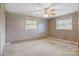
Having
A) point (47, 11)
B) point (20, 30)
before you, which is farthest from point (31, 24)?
point (47, 11)

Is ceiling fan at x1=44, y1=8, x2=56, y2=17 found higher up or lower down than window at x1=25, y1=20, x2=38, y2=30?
higher up

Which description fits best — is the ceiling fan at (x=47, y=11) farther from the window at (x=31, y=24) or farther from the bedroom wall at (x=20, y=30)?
the window at (x=31, y=24)

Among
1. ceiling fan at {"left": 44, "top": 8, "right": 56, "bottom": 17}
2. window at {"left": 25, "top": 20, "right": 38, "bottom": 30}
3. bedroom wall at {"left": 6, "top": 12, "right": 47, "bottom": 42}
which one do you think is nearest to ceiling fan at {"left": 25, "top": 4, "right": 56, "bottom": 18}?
ceiling fan at {"left": 44, "top": 8, "right": 56, "bottom": 17}

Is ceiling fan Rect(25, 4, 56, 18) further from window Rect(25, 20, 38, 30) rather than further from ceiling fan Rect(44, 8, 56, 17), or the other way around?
window Rect(25, 20, 38, 30)

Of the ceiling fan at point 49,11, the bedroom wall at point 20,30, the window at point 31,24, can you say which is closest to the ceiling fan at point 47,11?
the ceiling fan at point 49,11

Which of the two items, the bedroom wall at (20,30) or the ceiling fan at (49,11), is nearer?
the bedroom wall at (20,30)

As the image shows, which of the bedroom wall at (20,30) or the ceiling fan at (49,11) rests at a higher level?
the ceiling fan at (49,11)

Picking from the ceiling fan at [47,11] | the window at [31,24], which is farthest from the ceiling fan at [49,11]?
the window at [31,24]

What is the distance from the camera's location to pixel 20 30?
6.44ft

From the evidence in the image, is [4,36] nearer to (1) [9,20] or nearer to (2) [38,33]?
(1) [9,20]

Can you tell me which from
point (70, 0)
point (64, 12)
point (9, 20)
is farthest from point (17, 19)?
point (70, 0)

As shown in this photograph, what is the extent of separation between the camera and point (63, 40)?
1.96 m

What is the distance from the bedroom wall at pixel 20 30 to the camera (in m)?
1.71

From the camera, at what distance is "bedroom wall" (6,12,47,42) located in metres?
1.71
